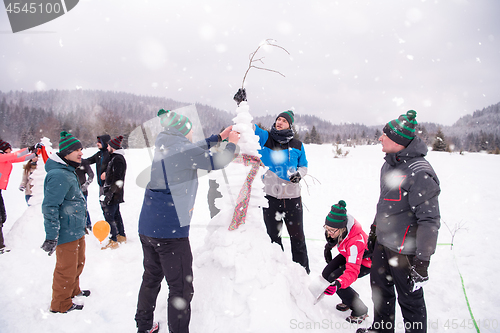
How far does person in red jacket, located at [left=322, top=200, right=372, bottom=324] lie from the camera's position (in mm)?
2738

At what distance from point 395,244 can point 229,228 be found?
1745 millimetres

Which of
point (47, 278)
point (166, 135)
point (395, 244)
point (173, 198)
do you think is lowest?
point (47, 278)

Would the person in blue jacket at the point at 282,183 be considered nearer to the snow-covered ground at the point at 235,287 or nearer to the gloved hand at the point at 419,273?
the snow-covered ground at the point at 235,287

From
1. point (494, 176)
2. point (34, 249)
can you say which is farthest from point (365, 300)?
point (494, 176)

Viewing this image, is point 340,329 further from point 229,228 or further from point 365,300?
point 229,228

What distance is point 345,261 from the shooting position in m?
3.10

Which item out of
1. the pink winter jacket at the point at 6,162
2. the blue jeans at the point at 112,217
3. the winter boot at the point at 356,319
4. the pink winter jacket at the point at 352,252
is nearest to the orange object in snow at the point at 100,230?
the blue jeans at the point at 112,217

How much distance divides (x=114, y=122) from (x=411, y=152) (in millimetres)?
67901

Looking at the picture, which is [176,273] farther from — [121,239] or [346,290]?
[121,239]

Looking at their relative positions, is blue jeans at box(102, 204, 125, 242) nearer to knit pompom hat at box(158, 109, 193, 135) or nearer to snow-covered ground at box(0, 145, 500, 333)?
snow-covered ground at box(0, 145, 500, 333)

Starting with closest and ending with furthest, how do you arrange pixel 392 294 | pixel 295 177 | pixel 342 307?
pixel 392 294
pixel 342 307
pixel 295 177

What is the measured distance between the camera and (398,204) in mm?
2262

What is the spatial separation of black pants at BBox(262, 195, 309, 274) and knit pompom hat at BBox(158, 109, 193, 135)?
5.31ft

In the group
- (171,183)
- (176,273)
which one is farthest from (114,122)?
(176,273)
